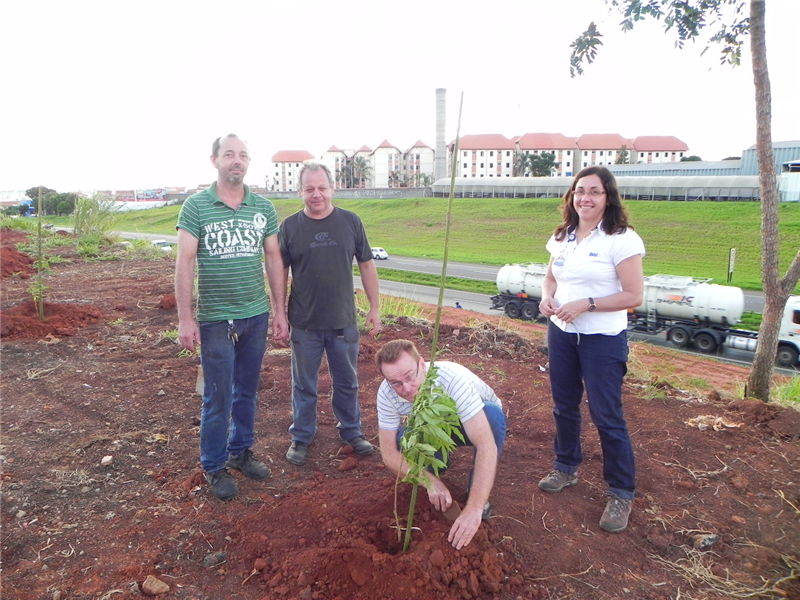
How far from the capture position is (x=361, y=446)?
3.66 metres

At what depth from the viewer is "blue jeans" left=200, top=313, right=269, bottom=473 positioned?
308 cm

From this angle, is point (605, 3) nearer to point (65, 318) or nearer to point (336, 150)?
point (65, 318)

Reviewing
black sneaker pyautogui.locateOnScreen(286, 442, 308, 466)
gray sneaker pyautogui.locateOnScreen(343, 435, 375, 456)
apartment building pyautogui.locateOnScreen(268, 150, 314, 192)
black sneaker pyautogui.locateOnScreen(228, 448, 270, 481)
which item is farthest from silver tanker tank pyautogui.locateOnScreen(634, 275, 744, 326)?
apartment building pyautogui.locateOnScreen(268, 150, 314, 192)

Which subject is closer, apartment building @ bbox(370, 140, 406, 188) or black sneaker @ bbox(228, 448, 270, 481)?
black sneaker @ bbox(228, 448, 270, 481)

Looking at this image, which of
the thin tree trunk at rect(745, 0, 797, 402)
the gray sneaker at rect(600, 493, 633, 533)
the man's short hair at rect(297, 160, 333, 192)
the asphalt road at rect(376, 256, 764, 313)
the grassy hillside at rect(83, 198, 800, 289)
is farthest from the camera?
the grassy hillside at rect(83, 198, 800, 289)

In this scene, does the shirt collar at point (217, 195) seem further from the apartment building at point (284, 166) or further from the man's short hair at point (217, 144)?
the apartment building at point (284, 166)

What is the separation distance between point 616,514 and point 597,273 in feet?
4.05

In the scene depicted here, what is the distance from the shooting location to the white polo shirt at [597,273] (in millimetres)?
2795

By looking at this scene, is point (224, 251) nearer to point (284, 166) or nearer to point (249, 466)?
point (249, 466)

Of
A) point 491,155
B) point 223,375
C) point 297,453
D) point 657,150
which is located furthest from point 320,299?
point 657,150

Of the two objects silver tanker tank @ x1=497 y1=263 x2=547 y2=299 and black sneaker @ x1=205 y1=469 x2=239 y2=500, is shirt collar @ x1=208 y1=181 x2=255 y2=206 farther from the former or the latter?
silver tanker tank @ x1=497 y1=263 x2=547 y2=299

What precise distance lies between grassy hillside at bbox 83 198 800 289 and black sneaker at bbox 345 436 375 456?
2254cm

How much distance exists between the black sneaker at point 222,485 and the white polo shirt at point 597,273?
79.1 inches

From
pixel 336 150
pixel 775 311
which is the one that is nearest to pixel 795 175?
pixel 775 311
